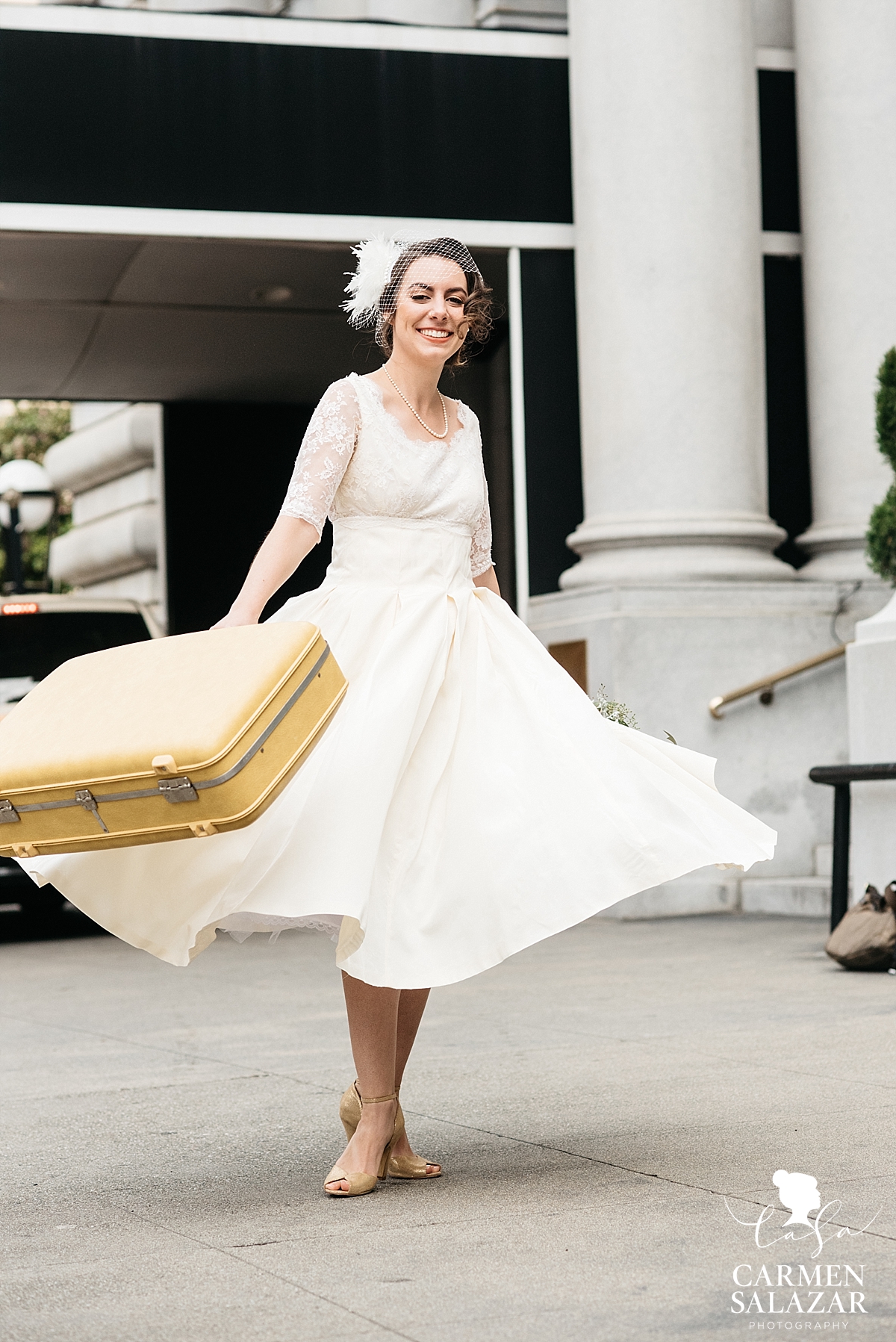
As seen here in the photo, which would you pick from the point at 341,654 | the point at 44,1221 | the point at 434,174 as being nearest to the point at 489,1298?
the point at 44,1221

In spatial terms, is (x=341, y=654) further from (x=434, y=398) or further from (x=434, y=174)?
(x=434, y=174)

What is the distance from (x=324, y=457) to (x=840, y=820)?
16.5ft

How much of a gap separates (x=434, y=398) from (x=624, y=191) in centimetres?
775

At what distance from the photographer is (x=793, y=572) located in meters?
12.0

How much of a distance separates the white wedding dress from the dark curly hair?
25cm

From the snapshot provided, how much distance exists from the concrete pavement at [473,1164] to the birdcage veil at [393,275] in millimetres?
2007

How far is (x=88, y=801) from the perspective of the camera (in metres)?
3.77

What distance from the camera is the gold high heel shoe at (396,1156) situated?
4234 millimetres

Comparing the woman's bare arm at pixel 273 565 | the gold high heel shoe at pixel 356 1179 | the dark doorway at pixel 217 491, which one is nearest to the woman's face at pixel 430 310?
the woman's bare arm at pixel 273 565

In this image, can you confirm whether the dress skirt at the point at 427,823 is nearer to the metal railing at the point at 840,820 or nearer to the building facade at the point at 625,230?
the metal railing at the point at 840,820

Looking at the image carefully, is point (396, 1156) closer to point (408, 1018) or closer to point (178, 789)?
point (408, 1018)

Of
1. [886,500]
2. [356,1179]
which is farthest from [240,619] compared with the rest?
[886,500]

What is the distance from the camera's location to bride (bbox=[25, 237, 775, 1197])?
393cm

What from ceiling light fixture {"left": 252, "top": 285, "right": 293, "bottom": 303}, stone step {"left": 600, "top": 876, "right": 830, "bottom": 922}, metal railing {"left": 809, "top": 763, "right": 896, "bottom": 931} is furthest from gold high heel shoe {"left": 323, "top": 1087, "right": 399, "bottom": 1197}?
ceiling light fixture {"left": 252, "top": 285, "right": 293, "bottom": 303}
